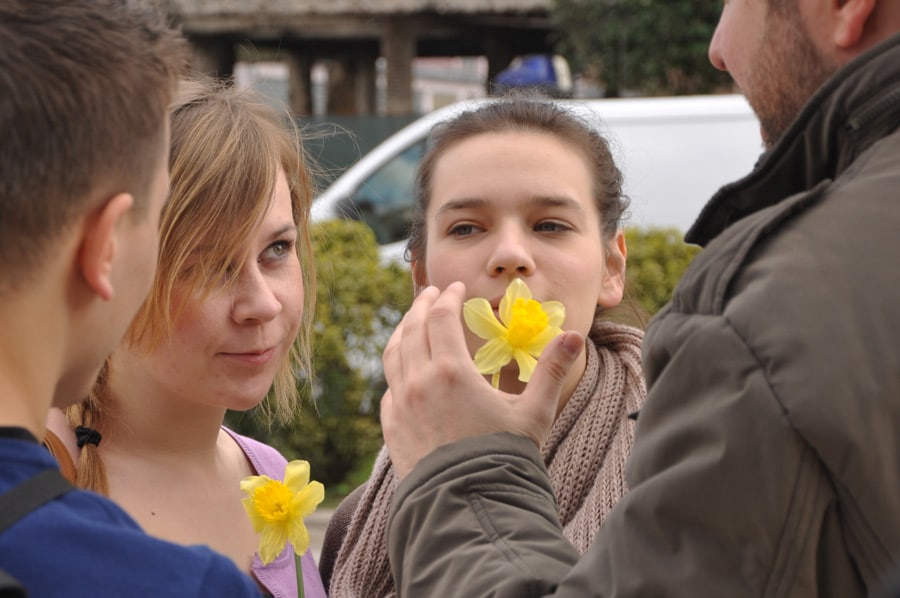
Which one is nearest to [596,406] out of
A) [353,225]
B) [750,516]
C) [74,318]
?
[750,516]

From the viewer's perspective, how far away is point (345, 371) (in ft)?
19.0

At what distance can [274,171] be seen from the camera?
212cm

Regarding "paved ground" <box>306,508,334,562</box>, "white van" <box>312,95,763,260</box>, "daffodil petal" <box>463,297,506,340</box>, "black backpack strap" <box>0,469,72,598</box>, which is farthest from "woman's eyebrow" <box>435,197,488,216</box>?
"white van" <box>312,95,763,260</box>

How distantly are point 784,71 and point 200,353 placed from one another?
1127 millimetres

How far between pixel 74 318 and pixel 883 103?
2.91 ft

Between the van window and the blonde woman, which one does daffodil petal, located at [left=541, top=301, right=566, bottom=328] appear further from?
the van window

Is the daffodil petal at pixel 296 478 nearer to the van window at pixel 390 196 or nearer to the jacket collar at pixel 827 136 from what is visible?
the jacket collar at pixel 827 136

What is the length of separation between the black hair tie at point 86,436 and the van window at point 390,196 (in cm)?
632

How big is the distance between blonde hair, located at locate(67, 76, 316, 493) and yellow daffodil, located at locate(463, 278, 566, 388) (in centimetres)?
61

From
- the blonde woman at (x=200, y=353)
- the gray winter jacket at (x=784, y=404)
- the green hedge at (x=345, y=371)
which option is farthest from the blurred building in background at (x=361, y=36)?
the gray winter jacket at (x=784, y=404)

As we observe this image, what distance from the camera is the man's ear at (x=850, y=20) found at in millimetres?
1246

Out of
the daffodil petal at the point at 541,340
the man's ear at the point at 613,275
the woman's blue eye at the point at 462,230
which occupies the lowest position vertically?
the man's ear at the point at 613,275

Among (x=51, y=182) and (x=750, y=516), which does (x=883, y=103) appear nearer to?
(x=750, y=516)

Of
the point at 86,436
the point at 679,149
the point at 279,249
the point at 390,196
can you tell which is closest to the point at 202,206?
the point at 279,249
